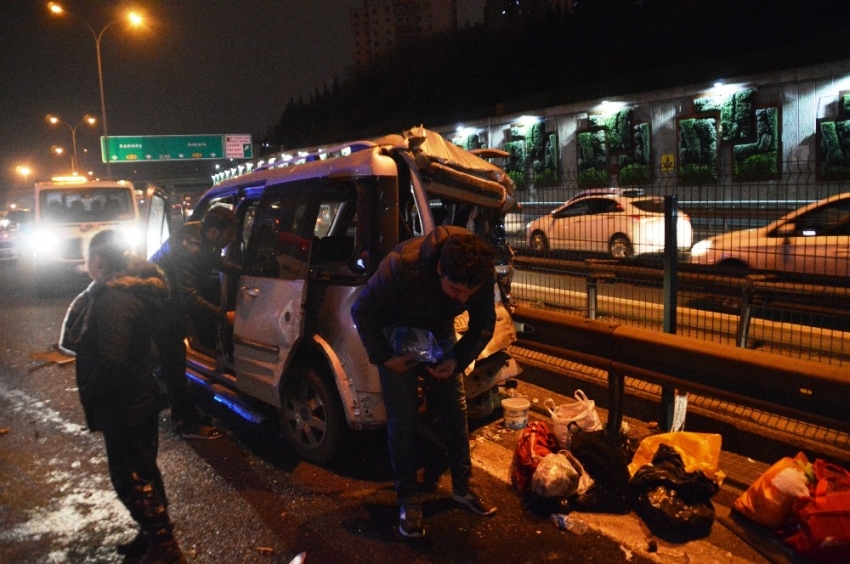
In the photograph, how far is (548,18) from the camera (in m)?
50.0

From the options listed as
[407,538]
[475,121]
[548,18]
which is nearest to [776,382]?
[407,538]

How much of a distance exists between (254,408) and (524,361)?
256 cm

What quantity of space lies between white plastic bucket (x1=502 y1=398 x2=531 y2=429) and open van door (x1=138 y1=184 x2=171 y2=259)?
458 cm

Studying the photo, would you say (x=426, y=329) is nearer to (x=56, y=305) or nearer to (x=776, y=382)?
(x=776, y=382)

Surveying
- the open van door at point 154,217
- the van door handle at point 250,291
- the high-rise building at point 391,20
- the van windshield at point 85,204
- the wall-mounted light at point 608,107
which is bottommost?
the van door handle at point 250,291

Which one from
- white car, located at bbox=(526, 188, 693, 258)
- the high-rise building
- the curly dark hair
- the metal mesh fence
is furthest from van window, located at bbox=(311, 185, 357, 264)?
the high-rise building

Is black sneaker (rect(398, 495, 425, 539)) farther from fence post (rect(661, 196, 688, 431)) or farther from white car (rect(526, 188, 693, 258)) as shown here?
white car (rect(526, 188, 693, 258))

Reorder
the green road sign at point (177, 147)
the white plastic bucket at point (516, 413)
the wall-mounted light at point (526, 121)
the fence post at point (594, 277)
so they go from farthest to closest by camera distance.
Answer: the green road sign at point (177, 147)
the wall-mounted light at point (526, 121)
the fence post at point (594, 277)
the white plastic bucket at point (516, 413)

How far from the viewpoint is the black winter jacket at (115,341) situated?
3354 mm

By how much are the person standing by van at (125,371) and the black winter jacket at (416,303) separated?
3.83 ft

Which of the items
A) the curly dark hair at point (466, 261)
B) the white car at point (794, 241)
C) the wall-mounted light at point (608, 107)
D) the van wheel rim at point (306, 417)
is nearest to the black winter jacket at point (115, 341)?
the van wheel rim at point (306, 417)

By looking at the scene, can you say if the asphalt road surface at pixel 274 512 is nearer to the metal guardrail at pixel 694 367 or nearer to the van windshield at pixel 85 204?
the metal guardrail at pixel 694 367

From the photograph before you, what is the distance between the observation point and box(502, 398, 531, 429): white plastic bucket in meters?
5.02

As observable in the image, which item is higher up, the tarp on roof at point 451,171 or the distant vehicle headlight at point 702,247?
the tarp on roof at point 451,171
